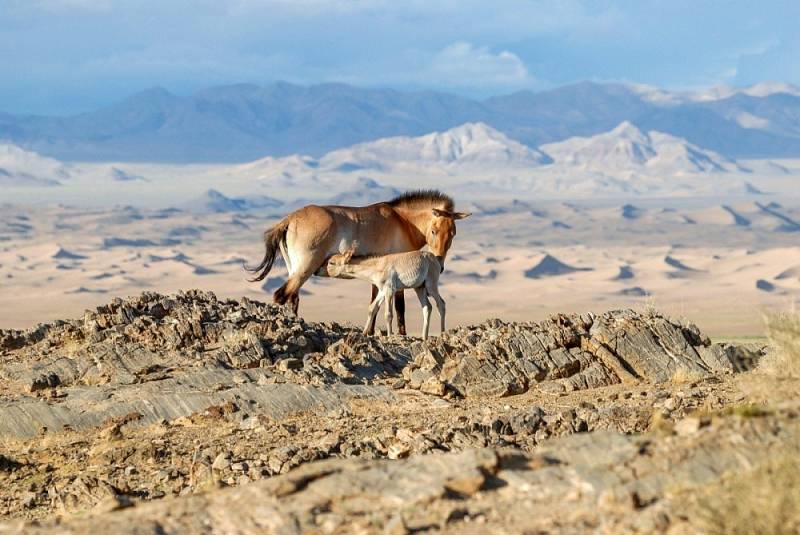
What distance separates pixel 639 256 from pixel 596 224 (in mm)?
47189

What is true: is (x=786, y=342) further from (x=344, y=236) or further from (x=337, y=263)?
(x=344, y=236)

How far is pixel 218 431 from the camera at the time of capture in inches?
549

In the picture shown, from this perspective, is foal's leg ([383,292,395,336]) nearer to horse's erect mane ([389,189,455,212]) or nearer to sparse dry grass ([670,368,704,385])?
horse's erect mane ([389,189,455,212])

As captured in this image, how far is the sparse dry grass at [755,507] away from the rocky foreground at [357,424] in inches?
10.0

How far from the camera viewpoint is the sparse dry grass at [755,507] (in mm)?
7016

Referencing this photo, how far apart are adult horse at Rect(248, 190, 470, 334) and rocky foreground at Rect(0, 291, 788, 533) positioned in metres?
1.87

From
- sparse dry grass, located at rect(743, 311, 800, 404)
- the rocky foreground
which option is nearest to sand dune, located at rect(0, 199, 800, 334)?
the rocky foreground

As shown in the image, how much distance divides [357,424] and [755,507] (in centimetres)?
713

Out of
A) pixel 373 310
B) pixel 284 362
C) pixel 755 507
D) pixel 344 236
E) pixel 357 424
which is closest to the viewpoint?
pixel 755 507

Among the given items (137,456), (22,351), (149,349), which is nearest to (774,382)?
(137,456)

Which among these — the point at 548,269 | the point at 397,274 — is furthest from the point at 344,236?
the point at 548,269

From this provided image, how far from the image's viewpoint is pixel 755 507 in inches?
279

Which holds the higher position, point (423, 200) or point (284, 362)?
point (423, 200)

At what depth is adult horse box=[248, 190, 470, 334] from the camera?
21484mm
